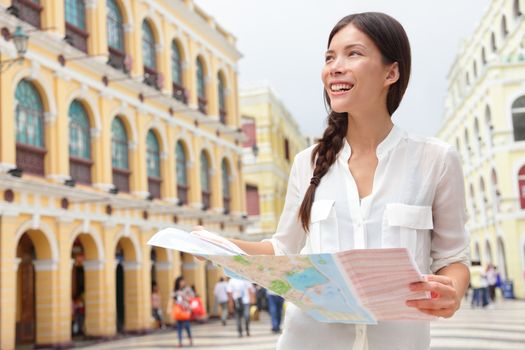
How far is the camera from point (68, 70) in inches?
749

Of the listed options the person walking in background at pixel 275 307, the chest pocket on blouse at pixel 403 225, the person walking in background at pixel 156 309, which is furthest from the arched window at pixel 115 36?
the chest pocket on blouse at pixel 403 225

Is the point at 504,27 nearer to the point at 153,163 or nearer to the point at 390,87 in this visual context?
the point at 153,163

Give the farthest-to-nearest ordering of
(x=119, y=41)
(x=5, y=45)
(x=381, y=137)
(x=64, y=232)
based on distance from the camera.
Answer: (x=119, y=41) → (x=64, y=232) → (x=5, y=45) → (x=381, y=137)

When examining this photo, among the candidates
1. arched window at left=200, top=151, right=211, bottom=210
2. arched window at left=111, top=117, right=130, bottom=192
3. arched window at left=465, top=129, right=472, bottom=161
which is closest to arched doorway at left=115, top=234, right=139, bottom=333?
arched window at left=111, top=117, right=130, bottom=192

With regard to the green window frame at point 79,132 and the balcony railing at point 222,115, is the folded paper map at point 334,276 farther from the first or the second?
the balcony railing at point 222,115

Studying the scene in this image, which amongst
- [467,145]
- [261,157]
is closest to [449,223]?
[261,157]

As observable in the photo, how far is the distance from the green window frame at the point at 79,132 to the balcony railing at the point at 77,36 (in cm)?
154

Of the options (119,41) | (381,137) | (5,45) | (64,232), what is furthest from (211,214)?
(381,137)

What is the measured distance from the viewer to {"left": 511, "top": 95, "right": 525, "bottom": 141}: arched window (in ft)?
107

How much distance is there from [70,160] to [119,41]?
5.14 m

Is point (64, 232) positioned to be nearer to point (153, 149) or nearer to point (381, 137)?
point (153, 149)

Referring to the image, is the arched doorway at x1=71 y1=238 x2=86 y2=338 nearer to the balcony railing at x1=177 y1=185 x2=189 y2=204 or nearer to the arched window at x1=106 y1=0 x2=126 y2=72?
the balcony railing at x1=177 y1=185 x2=189 y2=204

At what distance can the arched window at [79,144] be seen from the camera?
1933 cm

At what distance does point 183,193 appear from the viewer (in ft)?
87.7
